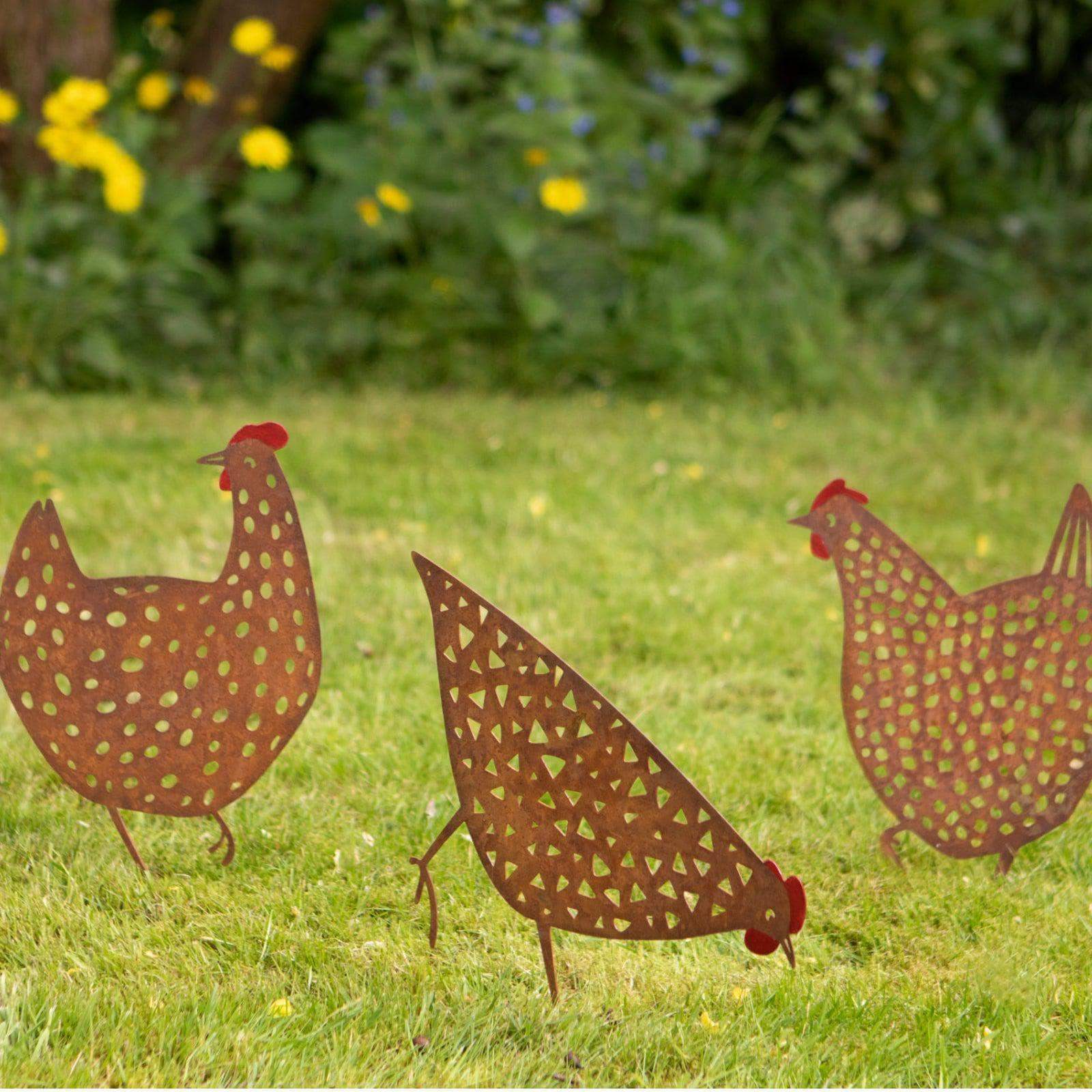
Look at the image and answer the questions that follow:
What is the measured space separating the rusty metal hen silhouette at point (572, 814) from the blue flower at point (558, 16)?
3629mm

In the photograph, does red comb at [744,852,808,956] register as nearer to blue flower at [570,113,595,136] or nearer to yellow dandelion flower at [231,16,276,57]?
blue flower at [570,113,595,136]

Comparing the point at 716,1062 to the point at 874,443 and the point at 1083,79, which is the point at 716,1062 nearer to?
the point at 874,443

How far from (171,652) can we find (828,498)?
43.1 inches

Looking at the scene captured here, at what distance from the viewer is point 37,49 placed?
498 cm

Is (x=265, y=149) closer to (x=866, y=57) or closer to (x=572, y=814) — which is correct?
(x=866, y=57)

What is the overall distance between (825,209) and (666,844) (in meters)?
4.93

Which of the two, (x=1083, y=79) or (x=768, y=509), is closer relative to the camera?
(x=768, y=509)

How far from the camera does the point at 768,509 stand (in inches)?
161

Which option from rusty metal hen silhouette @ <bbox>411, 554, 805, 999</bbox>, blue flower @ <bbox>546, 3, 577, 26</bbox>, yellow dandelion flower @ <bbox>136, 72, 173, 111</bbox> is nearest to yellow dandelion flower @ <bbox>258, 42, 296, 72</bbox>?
yellow dandelion flower @ <bbox>136, 72, 173, 111</bbox>

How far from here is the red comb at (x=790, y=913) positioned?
176 centimetres

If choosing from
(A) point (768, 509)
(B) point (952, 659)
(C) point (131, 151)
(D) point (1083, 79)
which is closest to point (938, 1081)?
(B) point (952, 659)

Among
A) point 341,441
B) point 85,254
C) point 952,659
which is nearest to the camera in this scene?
point 952,659

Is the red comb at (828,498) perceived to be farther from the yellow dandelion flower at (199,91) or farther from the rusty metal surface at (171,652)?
the yellow dandelion flower at (199,91)

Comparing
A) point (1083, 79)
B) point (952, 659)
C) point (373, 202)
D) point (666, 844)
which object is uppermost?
point (1083, 79)
